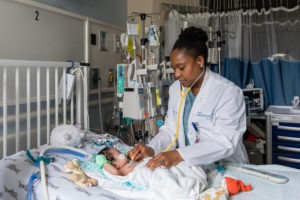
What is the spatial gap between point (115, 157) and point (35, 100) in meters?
0.76

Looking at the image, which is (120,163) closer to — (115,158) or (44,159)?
(115,158)

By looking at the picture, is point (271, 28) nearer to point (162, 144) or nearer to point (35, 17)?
point (162, 144)

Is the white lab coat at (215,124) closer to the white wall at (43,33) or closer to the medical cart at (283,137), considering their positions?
the white wall at (43,33)

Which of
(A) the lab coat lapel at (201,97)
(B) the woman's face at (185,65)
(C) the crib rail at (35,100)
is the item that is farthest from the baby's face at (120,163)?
(C) the crib rail at (35,100)

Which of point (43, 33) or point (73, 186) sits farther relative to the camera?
point (43, 33)

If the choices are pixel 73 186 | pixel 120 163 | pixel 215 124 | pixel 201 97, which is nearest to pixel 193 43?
pixel 201 97

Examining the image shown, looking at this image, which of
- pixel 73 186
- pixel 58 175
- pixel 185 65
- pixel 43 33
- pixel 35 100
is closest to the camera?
pixel 73 186

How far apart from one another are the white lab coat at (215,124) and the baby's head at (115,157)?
0.59 feet

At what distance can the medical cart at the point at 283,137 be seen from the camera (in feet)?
8.18

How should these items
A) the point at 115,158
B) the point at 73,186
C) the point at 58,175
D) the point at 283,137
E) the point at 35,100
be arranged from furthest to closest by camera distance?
the point at 283,137
the point at 35,100
the point at 115,158
the point at 58,175
the point at 73,186

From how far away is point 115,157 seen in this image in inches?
60.5

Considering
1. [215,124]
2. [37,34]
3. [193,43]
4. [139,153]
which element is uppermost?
[37,34]

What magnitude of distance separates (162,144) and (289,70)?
1974mm

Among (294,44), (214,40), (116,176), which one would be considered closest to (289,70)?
(294,44)
